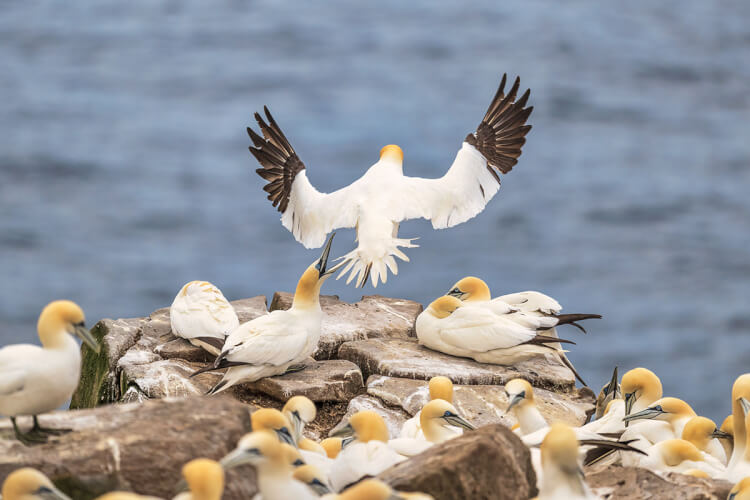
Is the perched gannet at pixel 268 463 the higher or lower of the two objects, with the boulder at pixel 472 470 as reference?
higher

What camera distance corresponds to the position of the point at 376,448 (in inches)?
196

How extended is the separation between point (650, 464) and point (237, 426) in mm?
2418

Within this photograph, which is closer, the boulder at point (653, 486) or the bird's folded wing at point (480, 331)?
the boulder at point (653, 486)

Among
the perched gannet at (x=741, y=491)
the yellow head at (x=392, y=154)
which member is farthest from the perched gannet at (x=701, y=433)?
the yellow head at (x=392, y=154)

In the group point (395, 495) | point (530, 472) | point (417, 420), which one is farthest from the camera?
point (417, 420)

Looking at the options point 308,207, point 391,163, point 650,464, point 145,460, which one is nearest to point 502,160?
point 391,163

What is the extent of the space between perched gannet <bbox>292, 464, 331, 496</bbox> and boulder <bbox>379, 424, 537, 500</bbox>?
0.79 feet

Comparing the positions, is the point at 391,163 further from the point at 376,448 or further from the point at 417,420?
the point at 376,448

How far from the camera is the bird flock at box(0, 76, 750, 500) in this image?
168 inches

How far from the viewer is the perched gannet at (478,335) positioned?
7.42 metres

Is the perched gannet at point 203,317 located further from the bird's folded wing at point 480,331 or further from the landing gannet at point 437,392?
the landing gannet at point 437,392

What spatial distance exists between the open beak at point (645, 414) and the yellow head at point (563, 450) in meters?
2.12

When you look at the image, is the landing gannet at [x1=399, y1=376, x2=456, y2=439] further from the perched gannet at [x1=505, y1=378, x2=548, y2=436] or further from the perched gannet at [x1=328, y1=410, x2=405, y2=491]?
the perched gannet at [x1=328, y1=410, x2=405, y2=491]

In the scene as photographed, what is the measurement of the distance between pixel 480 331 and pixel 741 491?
9.62 feet
